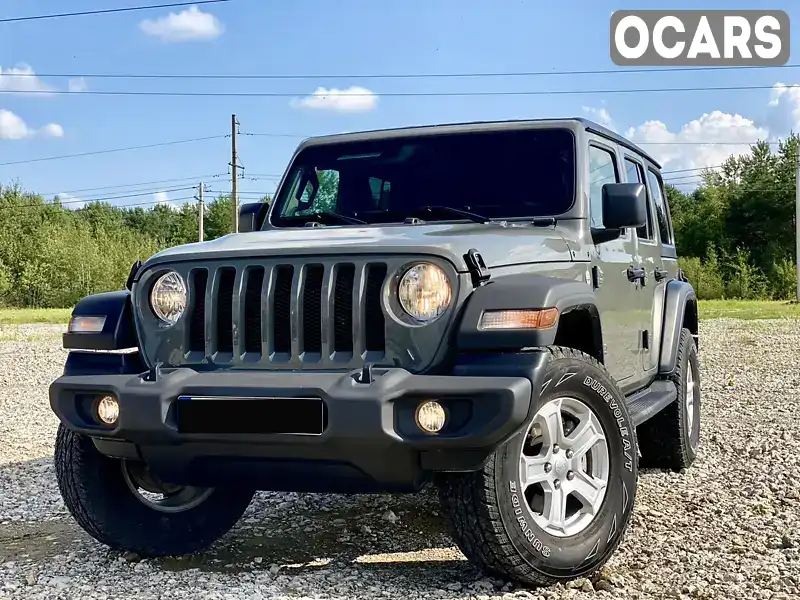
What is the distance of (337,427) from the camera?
126 inches

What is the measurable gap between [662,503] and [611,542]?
5.05 ft

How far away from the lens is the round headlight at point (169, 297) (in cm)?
373

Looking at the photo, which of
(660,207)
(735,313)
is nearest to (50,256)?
(735,313)

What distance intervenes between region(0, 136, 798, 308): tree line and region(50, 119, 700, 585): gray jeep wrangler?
51.4 metres

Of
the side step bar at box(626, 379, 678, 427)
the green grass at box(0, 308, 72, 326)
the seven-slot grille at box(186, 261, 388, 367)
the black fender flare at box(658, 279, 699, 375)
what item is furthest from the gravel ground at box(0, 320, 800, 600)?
the green grass at box(0, 308, 72, 326)

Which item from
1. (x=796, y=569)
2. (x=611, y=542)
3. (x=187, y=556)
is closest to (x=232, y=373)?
(x=187, y=556)

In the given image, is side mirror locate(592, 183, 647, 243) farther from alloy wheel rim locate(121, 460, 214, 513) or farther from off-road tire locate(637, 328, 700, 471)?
alloy wheel rim locate(121, 460, 214, 513)

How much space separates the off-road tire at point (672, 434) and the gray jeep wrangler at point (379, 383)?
1.46 m

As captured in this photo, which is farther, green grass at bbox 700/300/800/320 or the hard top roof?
green grass at bbox 700/300/800/320

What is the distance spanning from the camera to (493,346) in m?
3.31

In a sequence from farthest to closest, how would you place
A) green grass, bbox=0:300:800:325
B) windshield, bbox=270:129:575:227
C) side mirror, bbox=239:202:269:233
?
1. green grass, bbox=0:300:800:325
2. side mirror, bbox=239:202:269:233
3. windshield, bbox=270:129:575:227

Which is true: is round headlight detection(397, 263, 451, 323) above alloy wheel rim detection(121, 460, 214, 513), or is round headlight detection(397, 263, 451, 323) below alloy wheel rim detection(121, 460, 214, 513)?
above

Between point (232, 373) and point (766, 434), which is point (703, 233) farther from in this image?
point (232, 373)

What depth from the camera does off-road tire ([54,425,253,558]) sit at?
13.1 ft
